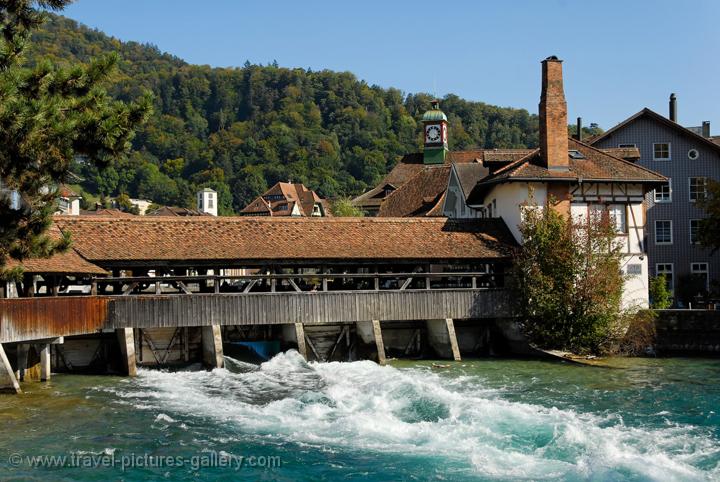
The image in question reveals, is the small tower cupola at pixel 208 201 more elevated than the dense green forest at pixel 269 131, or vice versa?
the dense green forest at pixel 269 131

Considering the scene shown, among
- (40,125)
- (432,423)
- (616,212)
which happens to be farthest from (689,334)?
(40,125)

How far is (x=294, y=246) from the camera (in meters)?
24.1

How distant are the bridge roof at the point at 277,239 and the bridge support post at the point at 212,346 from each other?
187cm

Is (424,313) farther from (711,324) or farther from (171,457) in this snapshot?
(171,457)

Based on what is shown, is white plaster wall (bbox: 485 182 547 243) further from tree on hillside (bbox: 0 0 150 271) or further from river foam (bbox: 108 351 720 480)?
tree on hillside (bbox: 0 0 150 271)

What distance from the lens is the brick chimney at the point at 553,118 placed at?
2673 cm

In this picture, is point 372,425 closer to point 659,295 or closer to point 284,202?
point 659,295

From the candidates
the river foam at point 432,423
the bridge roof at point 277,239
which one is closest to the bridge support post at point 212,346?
the river foam at point 432,423

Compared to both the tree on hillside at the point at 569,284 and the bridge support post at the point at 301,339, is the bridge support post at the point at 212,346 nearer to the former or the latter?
the bridge support post at the point at 301,339

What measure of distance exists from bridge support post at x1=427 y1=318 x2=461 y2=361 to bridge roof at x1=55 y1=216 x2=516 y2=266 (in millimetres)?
1943

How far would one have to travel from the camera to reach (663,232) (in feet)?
118

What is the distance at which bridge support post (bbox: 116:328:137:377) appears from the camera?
21.7 metres

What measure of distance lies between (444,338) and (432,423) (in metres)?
9.36

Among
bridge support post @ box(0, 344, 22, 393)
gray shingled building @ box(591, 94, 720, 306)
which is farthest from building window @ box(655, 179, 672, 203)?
bridge support post @ box(0, 344, 22, 393)
